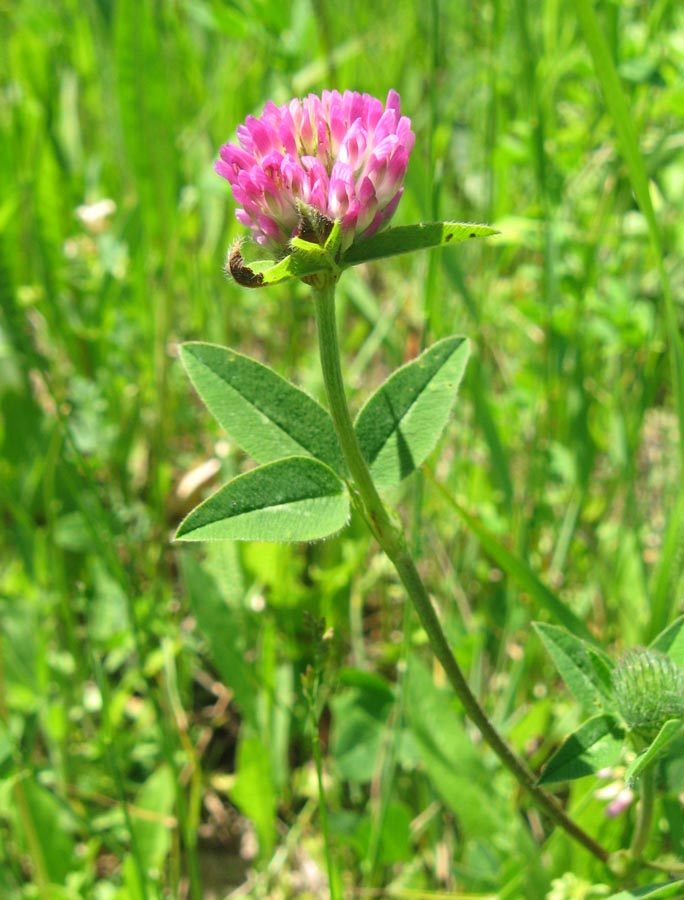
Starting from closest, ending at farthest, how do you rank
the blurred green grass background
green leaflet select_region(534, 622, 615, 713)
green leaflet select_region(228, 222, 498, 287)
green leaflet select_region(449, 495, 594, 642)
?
green leaflet select_region(228, 222, 498, 287) → green leaflet select_region(534, 622, 615, 713) → green leaflet select_region(449, 495, 594, 642) → the blurred green grass background

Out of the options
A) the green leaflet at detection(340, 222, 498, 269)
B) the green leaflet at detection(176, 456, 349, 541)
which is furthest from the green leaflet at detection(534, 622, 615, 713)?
the green leaflet at detection(340, 222, 498, 269)

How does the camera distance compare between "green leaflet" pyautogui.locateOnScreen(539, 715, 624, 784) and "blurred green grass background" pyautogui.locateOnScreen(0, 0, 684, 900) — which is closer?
"green leaflet" pyautogui.locateOnScreen(539, 715, 624, 784)

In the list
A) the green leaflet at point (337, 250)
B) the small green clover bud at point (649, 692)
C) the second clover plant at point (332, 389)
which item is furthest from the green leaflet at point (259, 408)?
the small green clover bud at point (649, 692)

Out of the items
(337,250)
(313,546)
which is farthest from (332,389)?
(313,546)

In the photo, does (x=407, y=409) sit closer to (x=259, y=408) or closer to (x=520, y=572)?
(x=259, y=408)

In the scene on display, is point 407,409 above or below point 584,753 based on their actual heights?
above

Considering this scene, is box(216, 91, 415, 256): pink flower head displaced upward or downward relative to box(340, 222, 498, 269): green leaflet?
upward

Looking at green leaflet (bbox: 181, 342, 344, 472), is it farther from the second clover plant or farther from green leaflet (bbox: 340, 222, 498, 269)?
green leaflet (bbox: 340, 222, 498, 269)

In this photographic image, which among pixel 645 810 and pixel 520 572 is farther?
pixel 520 572
